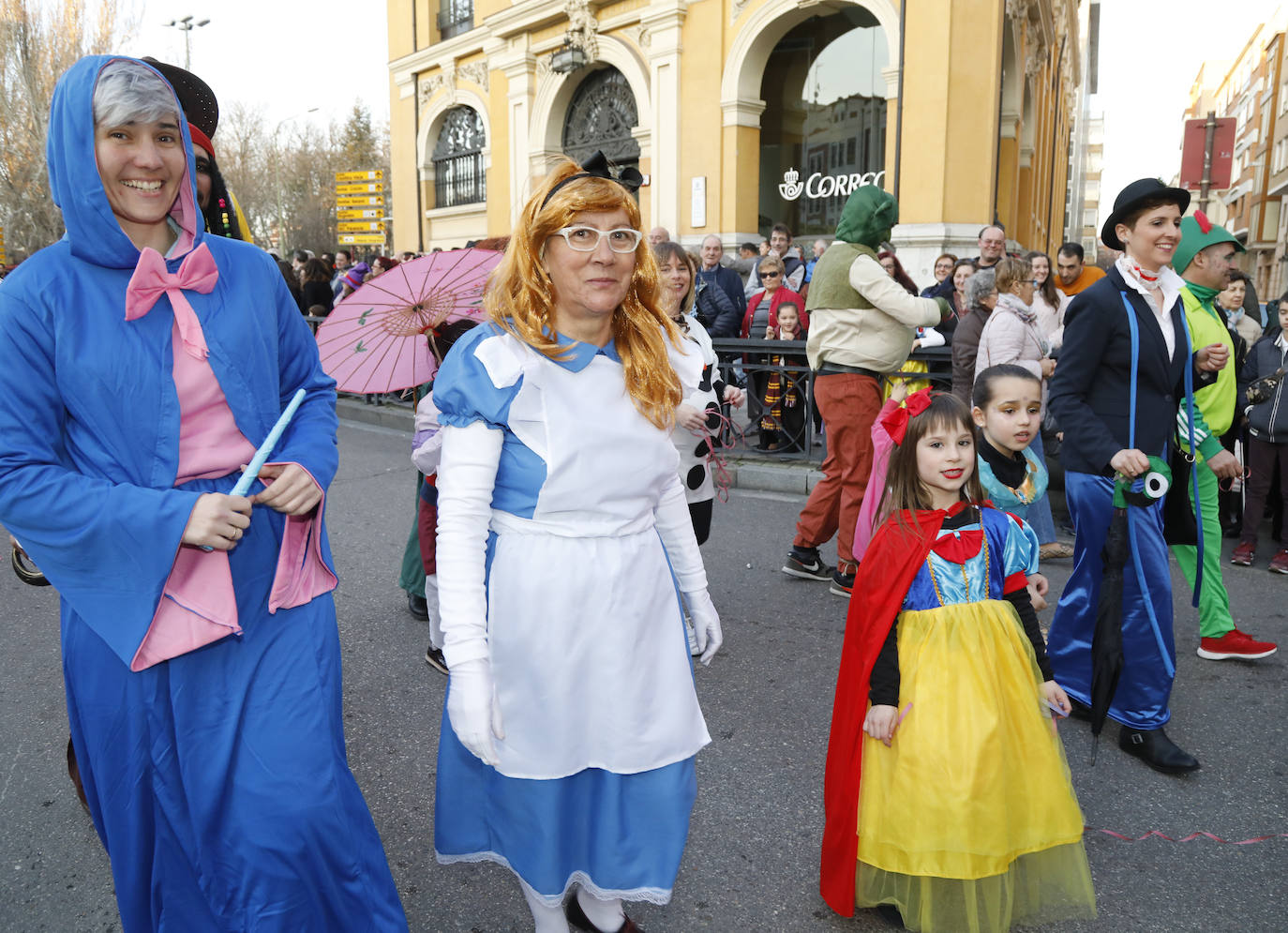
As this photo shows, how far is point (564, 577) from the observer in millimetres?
2051

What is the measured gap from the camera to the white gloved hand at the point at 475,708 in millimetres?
1906

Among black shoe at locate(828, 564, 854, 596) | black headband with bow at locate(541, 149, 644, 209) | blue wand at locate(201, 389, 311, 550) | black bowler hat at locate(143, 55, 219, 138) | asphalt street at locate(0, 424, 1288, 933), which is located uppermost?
black bowler hat at locate(143, 55, 219, 138)

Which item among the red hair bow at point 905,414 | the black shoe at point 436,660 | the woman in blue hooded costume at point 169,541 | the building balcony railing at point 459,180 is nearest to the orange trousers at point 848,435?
the black shoe at point 436,660

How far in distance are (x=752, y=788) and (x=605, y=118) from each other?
58.5 ft

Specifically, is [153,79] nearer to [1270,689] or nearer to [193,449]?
[193,449]

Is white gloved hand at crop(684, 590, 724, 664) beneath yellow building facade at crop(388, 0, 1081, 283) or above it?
beneath

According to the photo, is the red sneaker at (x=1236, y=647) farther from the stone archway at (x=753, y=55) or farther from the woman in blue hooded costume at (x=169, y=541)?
the stone archway at (x=753, y=55)

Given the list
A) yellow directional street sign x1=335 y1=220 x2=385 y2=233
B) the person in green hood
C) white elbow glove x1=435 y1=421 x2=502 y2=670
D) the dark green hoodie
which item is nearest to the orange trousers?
the person in green hood

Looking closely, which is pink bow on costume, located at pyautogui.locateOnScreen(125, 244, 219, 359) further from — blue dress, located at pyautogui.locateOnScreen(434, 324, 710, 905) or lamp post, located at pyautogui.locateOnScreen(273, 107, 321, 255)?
lamp post, located at pyautogui.locateOnScreen(273, 107, 321, 255)

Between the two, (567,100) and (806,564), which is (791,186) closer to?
(567,100)

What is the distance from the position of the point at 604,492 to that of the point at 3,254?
28.9 m

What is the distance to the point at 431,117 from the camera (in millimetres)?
23547

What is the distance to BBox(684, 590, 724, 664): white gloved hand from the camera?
2361mm

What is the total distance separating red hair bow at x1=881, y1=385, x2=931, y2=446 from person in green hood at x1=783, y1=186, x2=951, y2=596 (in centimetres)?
250
